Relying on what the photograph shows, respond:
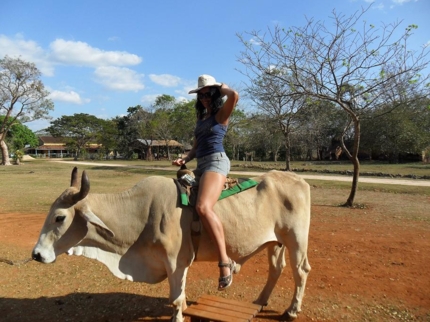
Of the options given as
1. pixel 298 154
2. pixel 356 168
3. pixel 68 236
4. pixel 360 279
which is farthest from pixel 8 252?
pixel 298 154

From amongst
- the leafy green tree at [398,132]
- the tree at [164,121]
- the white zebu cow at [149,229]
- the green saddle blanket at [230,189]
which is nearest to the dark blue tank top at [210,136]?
the green saddle blanket at [230,189]

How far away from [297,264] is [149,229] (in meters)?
1.94

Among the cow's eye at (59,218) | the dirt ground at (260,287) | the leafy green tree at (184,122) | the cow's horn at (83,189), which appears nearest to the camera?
the cow's horn at (83,189)

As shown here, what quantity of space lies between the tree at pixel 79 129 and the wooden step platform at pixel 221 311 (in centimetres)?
6452

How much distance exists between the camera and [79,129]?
65.1 meters

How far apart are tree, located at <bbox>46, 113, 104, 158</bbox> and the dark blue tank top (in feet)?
212

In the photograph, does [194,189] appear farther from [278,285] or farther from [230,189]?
[278,285]

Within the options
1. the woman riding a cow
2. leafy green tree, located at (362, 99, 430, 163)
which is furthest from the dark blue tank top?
leafy green tree, located at (362, 99, 430, 163)

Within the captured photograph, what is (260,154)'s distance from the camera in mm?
54062

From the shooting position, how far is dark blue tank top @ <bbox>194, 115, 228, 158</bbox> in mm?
3793

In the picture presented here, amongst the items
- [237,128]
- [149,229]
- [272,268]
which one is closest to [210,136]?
[149,229]

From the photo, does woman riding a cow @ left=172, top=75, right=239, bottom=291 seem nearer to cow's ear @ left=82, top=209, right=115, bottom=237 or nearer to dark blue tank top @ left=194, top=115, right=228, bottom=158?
dark blue tank top @ left=194, top=115, right=228, bottom=158

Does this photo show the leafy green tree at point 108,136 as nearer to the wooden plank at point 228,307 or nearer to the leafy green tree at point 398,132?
the leafy green tree at point 398,132

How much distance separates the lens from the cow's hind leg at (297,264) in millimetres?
4316
